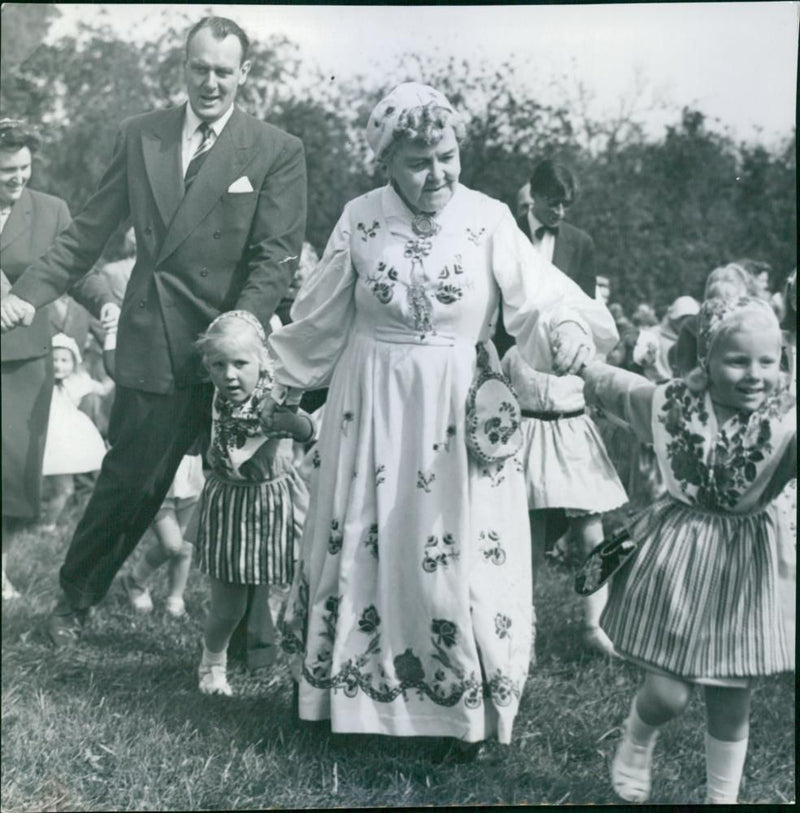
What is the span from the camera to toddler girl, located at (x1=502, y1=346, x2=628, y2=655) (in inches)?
192

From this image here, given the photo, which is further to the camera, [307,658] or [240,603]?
[240,603]

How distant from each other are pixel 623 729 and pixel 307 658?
120cm

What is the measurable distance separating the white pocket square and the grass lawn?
1920 millimetres

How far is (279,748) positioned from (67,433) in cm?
155

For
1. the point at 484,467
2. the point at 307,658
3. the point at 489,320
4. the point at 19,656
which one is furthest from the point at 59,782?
the point at 489,320

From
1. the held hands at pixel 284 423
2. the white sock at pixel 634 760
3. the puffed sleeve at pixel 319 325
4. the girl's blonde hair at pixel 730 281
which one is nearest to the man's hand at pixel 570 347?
the girl's blonde hair at pixel 730 281

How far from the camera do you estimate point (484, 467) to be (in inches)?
169

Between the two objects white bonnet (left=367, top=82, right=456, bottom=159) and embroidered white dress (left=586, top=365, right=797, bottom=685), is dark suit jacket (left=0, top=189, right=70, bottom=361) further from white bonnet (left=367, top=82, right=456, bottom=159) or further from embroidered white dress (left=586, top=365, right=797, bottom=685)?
embroidered white dress (left=586, top=365, right=797, bottom=685)

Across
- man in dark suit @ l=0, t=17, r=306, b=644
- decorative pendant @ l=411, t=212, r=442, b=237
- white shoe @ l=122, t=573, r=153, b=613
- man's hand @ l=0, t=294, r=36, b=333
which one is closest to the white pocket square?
man in dark suit @ l=0, t=17, r=306, b=644

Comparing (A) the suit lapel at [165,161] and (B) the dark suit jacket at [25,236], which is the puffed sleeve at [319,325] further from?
(B) the dark suit jacket at [25,236]

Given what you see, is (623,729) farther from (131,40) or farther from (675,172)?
(131,40)

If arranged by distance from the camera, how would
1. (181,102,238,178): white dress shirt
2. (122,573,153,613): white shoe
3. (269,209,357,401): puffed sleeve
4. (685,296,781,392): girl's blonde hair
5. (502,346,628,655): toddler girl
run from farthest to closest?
1. (122,573,153,613): white shoe
2. (502,346,628,655): toddler girl
3. (181,102,238,178): white dress shirt
4. (269,209,357,401): puffed sleeve
5. (685,296,781,392): girl's blonde hair

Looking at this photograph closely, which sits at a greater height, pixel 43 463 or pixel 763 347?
pixel 763 347

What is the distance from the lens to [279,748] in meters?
4.45
